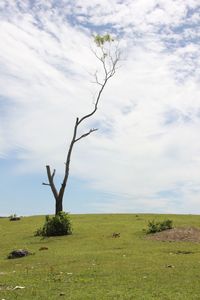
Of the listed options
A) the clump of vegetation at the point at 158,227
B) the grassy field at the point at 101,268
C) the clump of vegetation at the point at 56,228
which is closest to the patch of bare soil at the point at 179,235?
the clump of vegetation at the point at 158,227

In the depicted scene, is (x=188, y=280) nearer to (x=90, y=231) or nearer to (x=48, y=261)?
(x=48, y=261)

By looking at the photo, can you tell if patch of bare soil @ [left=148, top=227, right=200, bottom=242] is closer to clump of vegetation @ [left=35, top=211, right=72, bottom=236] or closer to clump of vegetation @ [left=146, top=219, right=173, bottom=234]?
clump of vegetation @ [left=146, top=219, right=173, bottom=234]

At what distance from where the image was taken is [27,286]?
15.9 metres

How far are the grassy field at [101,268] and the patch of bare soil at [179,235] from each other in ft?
3.45

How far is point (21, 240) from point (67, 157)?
1311 cm

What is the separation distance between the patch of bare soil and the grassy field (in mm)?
1053

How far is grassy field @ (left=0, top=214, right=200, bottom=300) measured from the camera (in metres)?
14.6

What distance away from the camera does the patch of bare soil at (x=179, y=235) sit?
2955cm

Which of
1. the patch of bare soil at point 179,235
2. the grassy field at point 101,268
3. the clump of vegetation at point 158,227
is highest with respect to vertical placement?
the clump of vegetation at point 158,227

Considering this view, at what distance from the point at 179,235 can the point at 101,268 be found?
40.3ft

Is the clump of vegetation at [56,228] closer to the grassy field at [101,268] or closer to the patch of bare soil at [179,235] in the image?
the grassy field at [101,268]

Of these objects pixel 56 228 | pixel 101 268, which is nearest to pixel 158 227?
pixel 56 228

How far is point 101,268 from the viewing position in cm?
1934

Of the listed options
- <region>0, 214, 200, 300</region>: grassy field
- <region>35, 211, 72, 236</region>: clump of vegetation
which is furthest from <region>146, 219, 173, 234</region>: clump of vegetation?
<region>35, 211, 72, 236</region>: clump of vegetation
